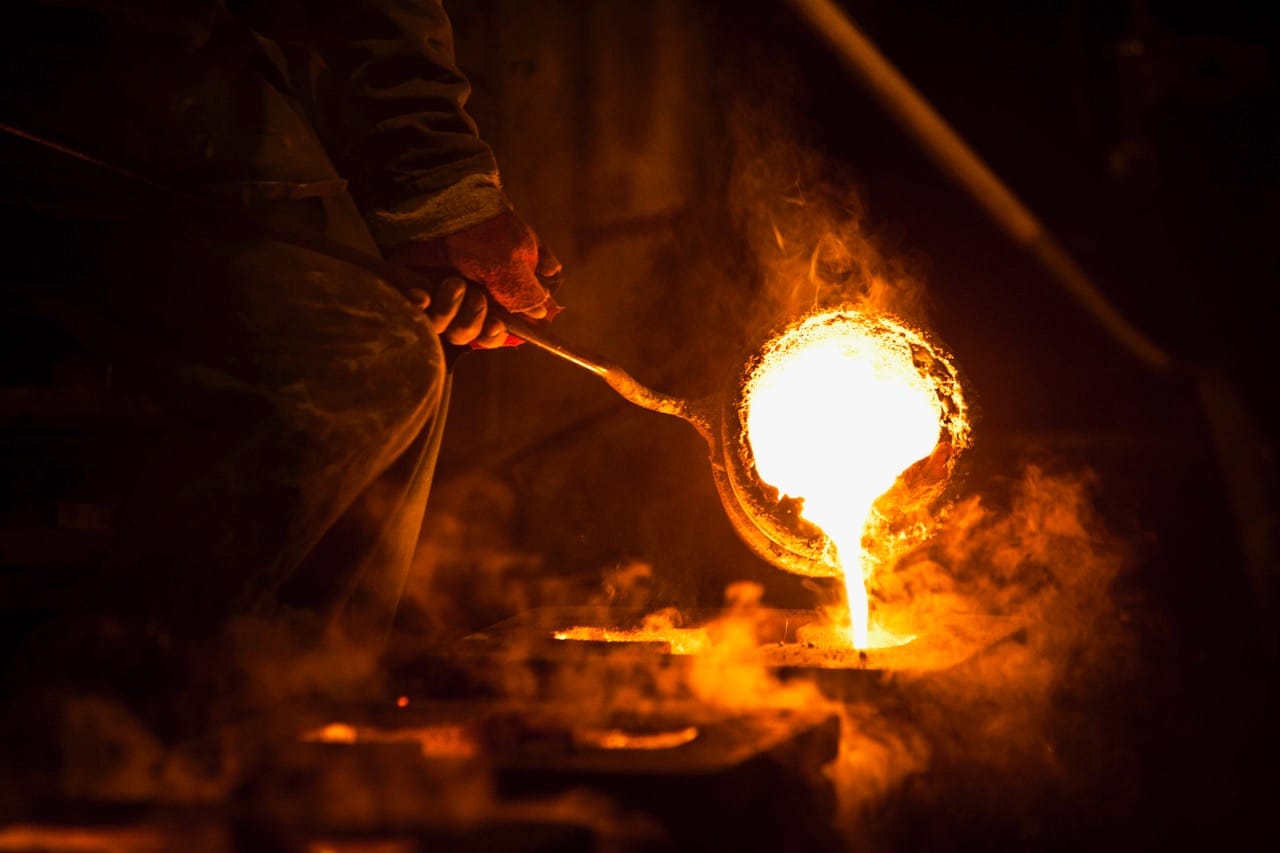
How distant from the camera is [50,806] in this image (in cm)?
125

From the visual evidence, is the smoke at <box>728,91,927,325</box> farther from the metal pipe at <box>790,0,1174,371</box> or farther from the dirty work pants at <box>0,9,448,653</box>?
the dirty work pants at <box>0,9,448,653</box>

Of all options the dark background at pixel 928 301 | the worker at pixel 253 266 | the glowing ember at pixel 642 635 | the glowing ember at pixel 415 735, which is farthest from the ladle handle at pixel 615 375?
the glowing ember at pixel 415 735

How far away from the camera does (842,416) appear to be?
2.79 m

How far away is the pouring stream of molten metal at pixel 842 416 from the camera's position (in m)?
2.74

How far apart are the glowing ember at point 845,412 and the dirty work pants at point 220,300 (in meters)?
0.95

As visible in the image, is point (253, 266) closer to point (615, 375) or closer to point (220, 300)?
point (220, 300)

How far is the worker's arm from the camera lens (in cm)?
249

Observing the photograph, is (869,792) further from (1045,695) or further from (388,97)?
(388,97)

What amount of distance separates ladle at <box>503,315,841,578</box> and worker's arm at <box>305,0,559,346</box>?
1.02 ft

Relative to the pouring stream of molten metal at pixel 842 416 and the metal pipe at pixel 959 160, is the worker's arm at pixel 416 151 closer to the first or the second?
the pouring stream of molten metal at pixel 842 416

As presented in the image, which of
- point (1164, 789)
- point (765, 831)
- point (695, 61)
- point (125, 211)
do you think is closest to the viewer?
point (765, 831)

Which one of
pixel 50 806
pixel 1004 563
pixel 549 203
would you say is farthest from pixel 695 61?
pixel 50 806

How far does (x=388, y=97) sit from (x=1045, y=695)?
211 centimetres

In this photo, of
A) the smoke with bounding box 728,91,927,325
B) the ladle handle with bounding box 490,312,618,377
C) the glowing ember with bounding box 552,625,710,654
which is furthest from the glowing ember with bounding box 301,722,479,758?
the smoke with bounding box 728,91,927,325
